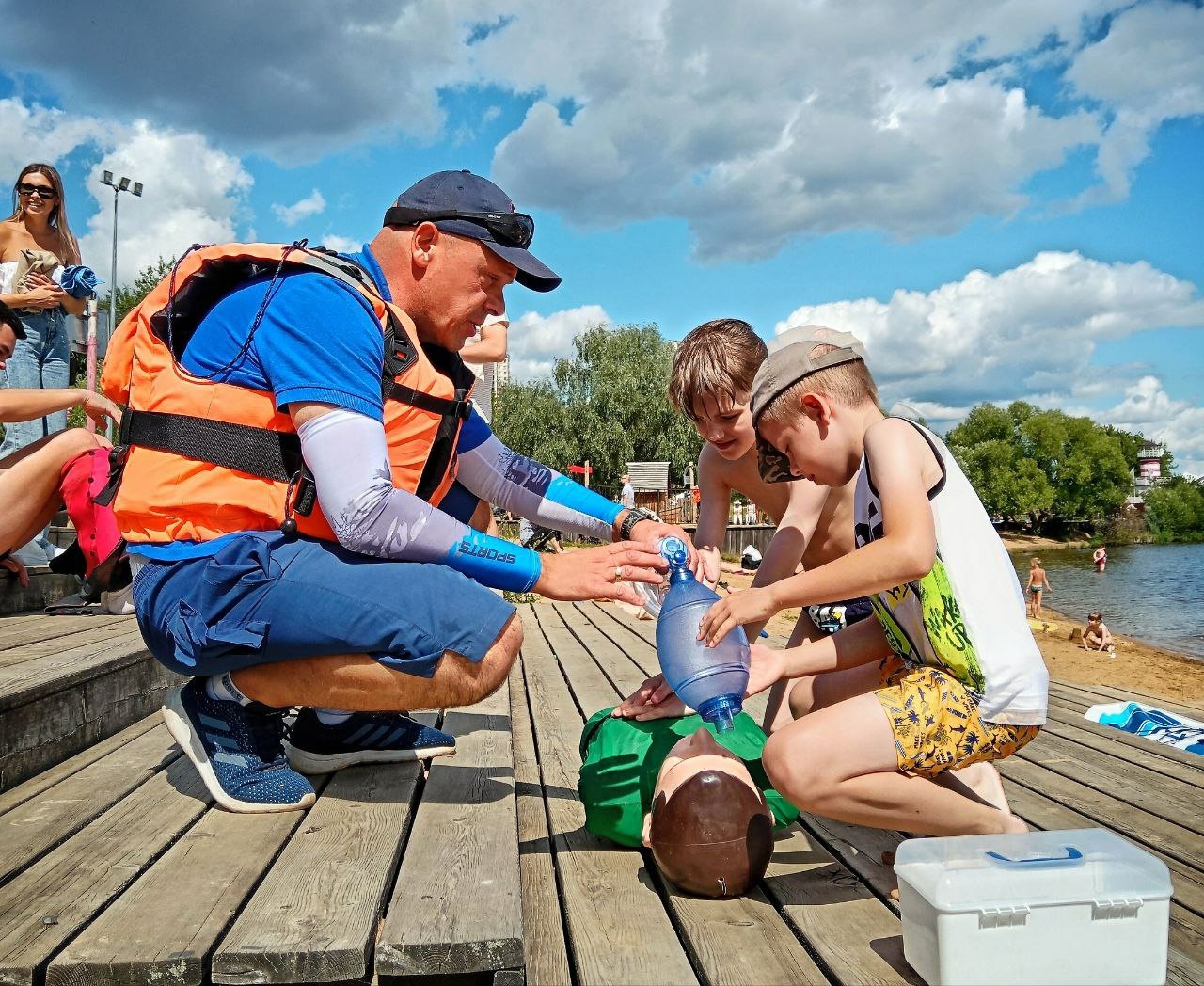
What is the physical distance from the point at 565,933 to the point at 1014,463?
95.4 meters

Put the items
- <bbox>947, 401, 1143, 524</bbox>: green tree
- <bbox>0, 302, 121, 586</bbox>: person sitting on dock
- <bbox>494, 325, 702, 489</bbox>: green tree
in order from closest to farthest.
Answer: <bbox>0, 302, 121, 586</bbox>: person sitting on dock
<bbox>494, 325, 702, 489</bbox>: green tree
<bbox>947, 401, 1143, 524</bbox>: green tree

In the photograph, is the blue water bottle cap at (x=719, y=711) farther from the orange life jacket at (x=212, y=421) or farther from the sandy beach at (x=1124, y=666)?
the sandy beach at (x=1124, y=666)

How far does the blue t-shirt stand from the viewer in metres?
2.64

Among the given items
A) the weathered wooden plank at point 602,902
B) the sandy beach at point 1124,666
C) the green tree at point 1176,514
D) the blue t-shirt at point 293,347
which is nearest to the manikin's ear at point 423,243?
the blue t-shirt at point 293,347

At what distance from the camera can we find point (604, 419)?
5009 centimetres

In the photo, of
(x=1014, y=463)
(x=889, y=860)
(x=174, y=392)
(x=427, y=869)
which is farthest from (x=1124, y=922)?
(x=1014, y=463)

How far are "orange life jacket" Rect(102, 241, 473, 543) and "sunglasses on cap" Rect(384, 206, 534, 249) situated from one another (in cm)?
28

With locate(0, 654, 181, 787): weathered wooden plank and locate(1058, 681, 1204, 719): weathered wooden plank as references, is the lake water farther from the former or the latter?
locate(0, 654, 181, 787): weathered wooden plank

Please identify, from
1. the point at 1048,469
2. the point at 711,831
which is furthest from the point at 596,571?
the point at 1048,469

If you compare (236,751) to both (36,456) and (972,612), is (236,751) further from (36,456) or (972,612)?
(36,456)

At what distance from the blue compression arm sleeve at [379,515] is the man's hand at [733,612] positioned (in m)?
0.51

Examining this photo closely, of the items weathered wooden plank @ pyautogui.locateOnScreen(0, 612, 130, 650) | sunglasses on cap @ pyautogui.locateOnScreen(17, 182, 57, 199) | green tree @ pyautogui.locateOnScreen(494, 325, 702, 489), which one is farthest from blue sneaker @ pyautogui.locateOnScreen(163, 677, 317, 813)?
green tree @ pyautogui.locateOnScreen(494, 325, 702, 489)

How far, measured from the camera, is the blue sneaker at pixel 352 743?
10.5ft

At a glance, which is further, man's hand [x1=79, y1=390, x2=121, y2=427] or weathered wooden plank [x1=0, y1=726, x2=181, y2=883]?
man's hand [x1=79, y1=390, x2=121, y2=427]
